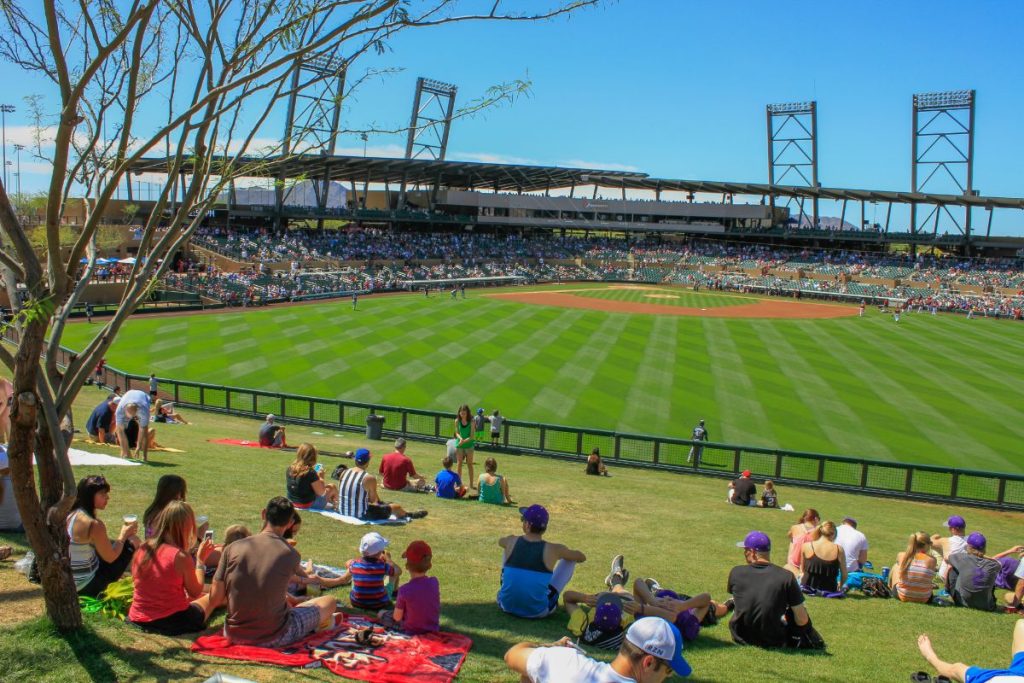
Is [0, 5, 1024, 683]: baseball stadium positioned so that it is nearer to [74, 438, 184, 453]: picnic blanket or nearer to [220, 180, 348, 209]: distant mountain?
[74, 438, 184, 453]: picnic blanket

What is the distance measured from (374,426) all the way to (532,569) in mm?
15271

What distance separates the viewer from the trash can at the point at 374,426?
22.3 metres

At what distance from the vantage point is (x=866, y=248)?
333 feet

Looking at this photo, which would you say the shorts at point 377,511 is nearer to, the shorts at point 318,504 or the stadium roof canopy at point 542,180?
the shorts at point 318,504

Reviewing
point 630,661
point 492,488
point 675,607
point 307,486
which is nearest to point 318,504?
point 307,486

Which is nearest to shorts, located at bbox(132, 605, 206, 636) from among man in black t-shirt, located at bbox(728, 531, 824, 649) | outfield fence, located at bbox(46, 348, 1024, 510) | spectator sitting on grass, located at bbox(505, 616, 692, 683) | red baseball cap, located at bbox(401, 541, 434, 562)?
red baseball cap, located at bbox(401, 541, 434, 562)

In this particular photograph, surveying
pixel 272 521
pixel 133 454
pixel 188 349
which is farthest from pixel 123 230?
pixel 272 521

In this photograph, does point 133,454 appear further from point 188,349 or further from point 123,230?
point 123,230

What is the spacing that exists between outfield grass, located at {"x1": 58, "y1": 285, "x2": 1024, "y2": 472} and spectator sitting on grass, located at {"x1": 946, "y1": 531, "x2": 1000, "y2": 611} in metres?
14.0

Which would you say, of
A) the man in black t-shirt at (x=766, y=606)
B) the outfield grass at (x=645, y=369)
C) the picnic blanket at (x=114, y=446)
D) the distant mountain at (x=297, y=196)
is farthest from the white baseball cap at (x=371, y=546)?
the distant mountain at (x=297, y=196)

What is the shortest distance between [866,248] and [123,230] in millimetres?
84852

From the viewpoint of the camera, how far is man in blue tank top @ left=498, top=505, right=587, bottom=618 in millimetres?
7605

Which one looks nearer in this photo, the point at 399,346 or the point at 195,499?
the point at 195,499

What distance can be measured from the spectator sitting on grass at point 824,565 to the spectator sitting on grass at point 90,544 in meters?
7.69
